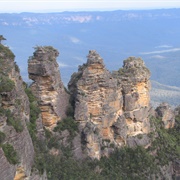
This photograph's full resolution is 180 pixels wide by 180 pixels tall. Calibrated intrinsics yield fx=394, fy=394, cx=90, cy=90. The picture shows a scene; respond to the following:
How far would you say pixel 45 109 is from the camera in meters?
26.9

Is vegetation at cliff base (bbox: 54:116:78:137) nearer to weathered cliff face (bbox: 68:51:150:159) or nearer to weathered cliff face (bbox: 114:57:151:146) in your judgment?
weathered cliff face (bbox: 68:51:150:159)

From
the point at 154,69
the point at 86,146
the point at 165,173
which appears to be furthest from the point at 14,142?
the point at 154,69

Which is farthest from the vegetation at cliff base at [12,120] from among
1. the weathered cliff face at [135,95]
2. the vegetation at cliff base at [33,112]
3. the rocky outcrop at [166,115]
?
the rocky outcrop at [166,115]

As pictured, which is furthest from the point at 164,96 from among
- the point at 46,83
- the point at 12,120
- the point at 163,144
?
the point at 12,120

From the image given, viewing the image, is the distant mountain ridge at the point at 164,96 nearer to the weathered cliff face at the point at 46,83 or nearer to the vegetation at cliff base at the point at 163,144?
the vegetation at cliff base at the point at 163,144

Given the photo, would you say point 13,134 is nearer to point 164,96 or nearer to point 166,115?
point 166,115

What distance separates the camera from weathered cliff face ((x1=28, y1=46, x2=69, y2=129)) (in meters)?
26.4

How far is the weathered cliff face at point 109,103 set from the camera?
28.3 m

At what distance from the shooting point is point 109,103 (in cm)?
2934

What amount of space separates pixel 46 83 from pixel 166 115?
14.5 meters

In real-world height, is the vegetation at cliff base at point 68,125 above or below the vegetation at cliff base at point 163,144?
above

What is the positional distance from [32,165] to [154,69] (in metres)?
156

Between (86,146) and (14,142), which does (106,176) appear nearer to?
(86,146)

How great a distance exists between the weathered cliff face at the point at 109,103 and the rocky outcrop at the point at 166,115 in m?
3.94
